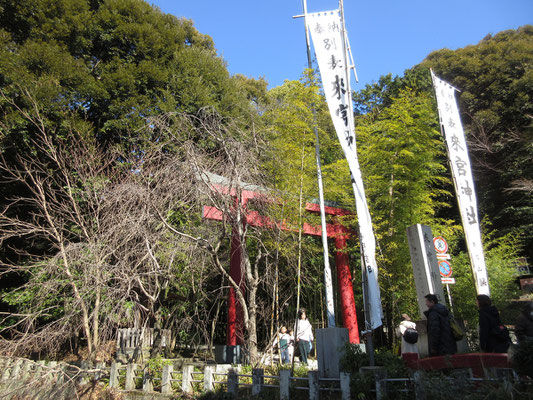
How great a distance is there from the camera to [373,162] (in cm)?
970

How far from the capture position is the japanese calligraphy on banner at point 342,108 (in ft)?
15.6

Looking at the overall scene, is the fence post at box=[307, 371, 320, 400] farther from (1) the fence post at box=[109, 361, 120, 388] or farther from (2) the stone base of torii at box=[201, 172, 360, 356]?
(1) the fence post at box=[109, 361, 120, 388]

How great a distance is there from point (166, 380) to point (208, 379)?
89 cm

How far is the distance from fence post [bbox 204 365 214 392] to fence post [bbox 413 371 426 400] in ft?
9.80

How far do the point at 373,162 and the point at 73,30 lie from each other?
9.99 meters

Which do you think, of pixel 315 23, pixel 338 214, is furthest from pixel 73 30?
pixel 338 214

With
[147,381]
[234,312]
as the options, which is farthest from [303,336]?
[147,381]

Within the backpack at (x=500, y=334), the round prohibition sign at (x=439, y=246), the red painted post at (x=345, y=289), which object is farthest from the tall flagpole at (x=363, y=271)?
the red painted post at (x=345, y=289)

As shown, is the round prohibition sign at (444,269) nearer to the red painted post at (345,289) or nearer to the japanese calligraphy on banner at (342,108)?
the japanese calligraphy on banner at (342,108)

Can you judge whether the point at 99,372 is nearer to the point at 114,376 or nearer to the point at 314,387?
the point at 114,376

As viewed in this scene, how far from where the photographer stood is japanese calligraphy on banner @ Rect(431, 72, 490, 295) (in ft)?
20.9

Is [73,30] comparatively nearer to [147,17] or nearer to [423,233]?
[147,17]

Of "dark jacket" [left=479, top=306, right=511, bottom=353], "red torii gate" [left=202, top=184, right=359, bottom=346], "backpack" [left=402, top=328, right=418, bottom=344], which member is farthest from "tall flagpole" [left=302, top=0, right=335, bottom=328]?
"dark jacket" [left=479, top=306, right=511, bottom=353]

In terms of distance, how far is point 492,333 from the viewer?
395cm
